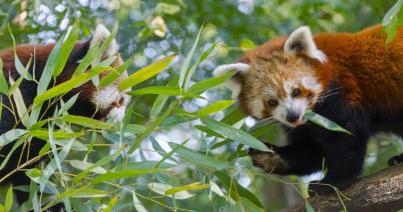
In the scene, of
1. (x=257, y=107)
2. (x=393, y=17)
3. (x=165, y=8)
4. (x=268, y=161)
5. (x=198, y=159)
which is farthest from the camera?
(x=165, y=8)

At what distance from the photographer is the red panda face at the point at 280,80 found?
418 centimetres

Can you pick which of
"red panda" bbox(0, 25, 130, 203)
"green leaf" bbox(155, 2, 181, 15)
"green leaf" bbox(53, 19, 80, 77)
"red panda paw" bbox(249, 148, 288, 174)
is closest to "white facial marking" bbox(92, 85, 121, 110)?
"red panda" bbox(0, 25, 130, 203)

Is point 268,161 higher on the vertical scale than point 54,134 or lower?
lower

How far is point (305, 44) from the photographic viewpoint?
4273 mm

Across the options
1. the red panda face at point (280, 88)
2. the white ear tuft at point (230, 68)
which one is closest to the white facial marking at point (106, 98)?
the white ear tuft at point (230, 68)

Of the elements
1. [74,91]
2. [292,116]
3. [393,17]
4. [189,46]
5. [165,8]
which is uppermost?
[393,17]

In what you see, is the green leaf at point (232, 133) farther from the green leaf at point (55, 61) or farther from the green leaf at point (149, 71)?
the green leaf at point (55, 61)

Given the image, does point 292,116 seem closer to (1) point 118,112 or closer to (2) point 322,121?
(2) point 322,121

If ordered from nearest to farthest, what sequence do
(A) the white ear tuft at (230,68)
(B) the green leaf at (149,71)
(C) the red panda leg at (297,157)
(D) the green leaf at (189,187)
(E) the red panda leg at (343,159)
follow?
1. (D) the green leaf at (189,187)
2. (B) the green leaf at (149,71)
3. (E) the red panda leg at (343,159)
4. (A) the white ear tuft at (230,68)
5. (C) the red panda leg at (297,157)

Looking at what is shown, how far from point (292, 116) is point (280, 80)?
31 centimetres

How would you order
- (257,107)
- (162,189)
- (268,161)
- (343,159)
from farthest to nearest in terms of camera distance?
(268,161) < (257,107) < (343,159) < (162,189)

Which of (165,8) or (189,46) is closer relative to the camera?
(165,8)

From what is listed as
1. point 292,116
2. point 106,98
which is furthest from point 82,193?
point 292,116

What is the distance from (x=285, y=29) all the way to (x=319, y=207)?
10.1 ft
